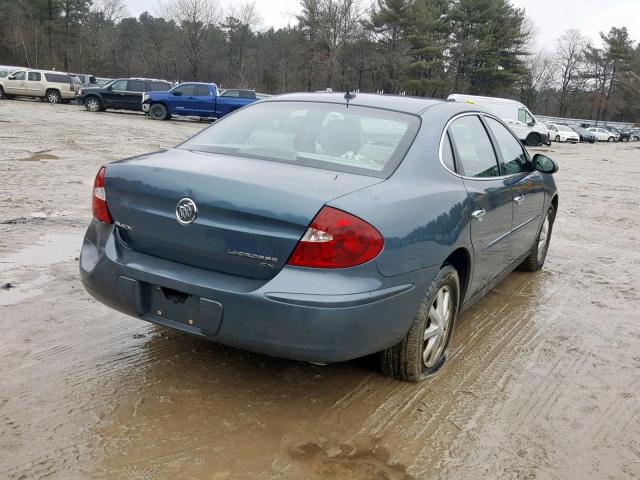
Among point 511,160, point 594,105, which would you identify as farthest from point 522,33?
point 511,160

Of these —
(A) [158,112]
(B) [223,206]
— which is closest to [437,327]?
(B) [223,206]

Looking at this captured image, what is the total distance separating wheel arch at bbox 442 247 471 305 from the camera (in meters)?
3.39

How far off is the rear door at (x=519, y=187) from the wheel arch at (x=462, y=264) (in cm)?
92

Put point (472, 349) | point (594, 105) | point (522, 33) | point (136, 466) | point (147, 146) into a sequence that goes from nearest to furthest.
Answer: point (136, 466) < point (472, 349) < point (147, 146) < point (522, 33) < point (594, 105)

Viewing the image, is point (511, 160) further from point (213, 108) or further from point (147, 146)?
point (213, 108)

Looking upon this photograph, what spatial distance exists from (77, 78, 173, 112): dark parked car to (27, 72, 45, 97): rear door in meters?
4.63

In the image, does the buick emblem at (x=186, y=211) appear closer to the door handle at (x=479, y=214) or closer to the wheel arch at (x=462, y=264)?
the wheel arch at (x=462, y=264)

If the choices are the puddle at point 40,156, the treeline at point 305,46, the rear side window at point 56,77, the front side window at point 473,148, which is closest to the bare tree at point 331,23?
the treeline at point 305,46

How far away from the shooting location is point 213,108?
24.6m

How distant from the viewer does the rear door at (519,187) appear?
4.33m

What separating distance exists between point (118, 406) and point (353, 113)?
2108 millimetres

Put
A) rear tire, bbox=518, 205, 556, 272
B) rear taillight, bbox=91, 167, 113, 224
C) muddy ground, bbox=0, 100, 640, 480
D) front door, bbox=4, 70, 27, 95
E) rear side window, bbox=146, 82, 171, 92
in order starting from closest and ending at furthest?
1. muddy ground, bbox=0, 100, 640, 480
2. rear taillight, bbox=91, 167, 113, 224
3. rear tire, bbox=518, 205, 556, 272
4. rear side window, bbox=146, 82, 171, 92
5. front door, bbox=4, 70, 27, 95

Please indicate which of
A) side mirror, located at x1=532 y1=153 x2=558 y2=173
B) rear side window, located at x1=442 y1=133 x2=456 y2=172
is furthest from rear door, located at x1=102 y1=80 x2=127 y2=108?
rear side window, located at x1=442 y1=133 x2=456 y2=172

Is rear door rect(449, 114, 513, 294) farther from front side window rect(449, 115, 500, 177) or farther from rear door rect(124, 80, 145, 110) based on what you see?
rear door rect(124, 80, 145, 110)
